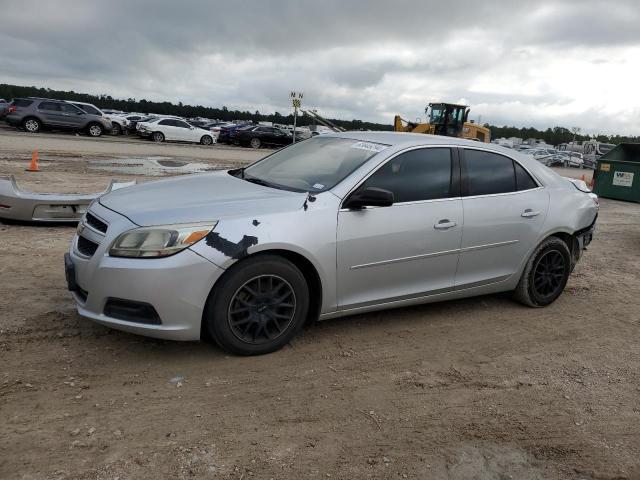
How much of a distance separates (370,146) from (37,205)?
456 cm

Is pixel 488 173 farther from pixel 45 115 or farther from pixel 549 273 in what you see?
pixel 45 115

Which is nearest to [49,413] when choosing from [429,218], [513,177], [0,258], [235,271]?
[235,271]

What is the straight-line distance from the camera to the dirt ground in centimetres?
282

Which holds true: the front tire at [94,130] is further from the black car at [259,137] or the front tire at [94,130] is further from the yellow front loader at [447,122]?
the yellow front loader at [447,122]

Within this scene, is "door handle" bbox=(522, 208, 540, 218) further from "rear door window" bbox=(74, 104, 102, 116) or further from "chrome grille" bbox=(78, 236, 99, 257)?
"rear door window" bbox=(74, 104, 102, 116)

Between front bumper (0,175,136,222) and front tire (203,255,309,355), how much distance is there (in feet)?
12.5

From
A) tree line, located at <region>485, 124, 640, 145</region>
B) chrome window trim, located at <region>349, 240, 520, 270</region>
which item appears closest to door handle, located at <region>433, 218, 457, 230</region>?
chrome window trim, located at <region>349, 240, 520, 270</region>

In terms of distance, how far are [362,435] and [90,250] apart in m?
2.16

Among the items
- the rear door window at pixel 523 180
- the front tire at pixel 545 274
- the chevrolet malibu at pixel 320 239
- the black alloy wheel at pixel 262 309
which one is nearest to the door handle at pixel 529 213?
the chevrolet malibu at pixel 320 239

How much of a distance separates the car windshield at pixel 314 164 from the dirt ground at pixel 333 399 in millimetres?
1188

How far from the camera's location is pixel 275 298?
12.6ft

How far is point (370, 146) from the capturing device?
462 centimetres

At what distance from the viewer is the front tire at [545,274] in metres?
5.28

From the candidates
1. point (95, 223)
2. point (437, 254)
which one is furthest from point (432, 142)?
point (95, 223)
